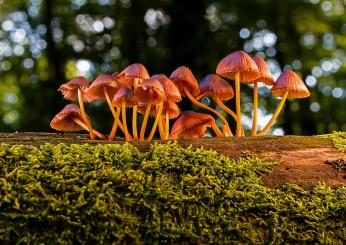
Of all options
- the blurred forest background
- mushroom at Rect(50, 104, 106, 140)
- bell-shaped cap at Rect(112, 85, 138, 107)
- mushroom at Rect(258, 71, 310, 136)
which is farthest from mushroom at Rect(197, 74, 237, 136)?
the blurred forest background

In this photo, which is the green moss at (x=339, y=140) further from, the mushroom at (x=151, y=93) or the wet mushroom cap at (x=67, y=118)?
the wet mushroom cap at (x=67, y=118)

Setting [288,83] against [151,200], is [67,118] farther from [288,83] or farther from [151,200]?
[288,83]

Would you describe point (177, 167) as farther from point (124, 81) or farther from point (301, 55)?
point (301, 55)

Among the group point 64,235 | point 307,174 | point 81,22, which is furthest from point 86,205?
point 81,22

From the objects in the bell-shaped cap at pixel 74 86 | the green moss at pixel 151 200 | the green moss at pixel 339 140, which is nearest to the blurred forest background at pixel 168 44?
the bell-shaped cap at pixel 74 86

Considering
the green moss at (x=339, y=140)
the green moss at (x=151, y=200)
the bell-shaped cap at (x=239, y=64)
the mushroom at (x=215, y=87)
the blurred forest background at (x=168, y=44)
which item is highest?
the blurred forest background at (x=168, y=44)

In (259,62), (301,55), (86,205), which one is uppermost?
(301,55)

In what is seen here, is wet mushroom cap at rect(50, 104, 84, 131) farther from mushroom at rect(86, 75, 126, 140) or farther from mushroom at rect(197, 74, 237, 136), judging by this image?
mushroom at rect(197, 74, 237, 136)
